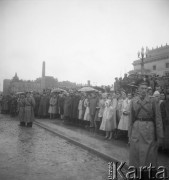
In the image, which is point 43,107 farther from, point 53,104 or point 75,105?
point 75,105

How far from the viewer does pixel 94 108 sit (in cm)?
1205

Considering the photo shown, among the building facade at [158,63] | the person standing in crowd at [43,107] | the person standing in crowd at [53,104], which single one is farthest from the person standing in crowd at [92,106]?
the building facade at [158,63]

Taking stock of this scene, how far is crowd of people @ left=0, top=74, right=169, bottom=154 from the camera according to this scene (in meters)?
8.79

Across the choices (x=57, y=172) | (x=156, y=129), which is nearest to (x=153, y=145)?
(x=156, y=129)

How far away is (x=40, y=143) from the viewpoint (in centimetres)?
912

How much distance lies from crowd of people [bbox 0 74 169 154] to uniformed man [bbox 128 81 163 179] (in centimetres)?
43

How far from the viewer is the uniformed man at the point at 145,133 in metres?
5.05

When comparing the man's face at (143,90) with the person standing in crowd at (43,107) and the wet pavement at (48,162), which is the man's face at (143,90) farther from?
the person standing in crowd at (43,107)

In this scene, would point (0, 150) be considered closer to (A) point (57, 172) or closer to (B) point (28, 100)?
(A) point (57, 172)

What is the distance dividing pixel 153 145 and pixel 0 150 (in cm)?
506

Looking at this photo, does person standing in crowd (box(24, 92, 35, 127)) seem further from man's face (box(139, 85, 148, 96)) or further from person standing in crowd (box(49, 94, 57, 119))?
man's face (box(139, 85, 148, 96))

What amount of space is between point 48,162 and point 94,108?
5.85m

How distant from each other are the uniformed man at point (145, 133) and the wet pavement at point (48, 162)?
0.94 metres

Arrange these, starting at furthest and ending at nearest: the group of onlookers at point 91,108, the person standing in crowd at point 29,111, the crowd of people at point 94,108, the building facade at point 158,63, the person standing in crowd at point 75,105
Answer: the building facade at point 158,63 → the person standing in crowd at point 75,105 → the person standing in crowd at point 29,111 → the group of onlookers at point 91,108 → the crowd of people at point 94,108
